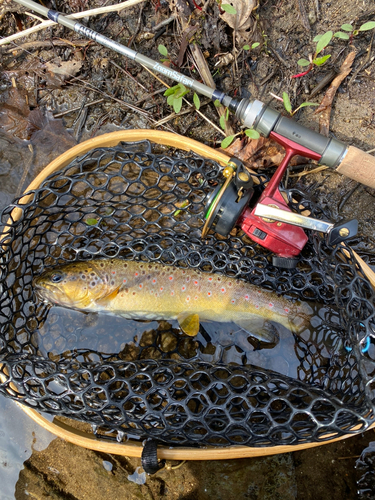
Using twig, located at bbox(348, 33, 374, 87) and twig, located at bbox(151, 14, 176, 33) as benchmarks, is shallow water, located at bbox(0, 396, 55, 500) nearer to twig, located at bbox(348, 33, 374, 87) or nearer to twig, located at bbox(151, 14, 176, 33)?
twig, located at bbox(151, 14, 176, 33)

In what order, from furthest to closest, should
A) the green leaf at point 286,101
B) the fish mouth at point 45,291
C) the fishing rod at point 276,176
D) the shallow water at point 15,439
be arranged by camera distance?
1. the shallow water at point 15,439
2. the green leaf at point 286,101
3. the fish mouth at point 45,291
4. the fishing rod at point 276,176

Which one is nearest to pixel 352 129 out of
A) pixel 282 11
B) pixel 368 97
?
pixel 368 97

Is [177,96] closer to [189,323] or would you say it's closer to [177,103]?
[177,103]

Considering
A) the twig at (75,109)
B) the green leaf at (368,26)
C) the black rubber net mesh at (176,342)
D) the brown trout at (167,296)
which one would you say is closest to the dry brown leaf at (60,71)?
the twig at (75,109)

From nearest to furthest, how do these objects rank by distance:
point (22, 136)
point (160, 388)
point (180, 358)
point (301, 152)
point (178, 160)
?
1. point (160, 388)
2. point (301, 152)
3. point (178, 160)
4. point (180, 358)
5. point (22, 136)

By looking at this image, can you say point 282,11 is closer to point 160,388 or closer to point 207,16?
point 207,16

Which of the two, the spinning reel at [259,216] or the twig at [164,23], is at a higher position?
the twig at [164,23]

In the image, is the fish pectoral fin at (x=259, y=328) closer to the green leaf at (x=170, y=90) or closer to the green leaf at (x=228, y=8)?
the green leaf at (x=170, y=90)
